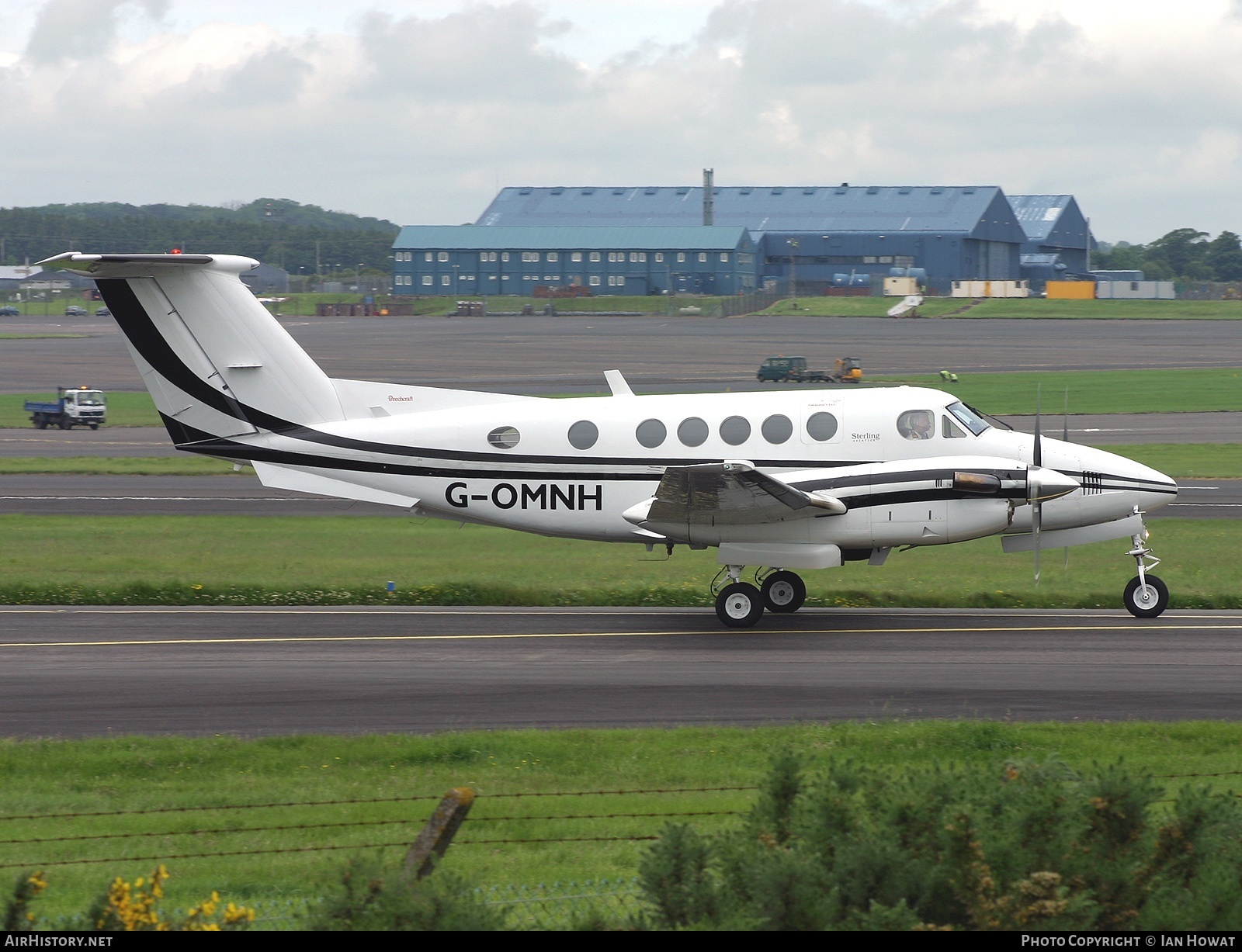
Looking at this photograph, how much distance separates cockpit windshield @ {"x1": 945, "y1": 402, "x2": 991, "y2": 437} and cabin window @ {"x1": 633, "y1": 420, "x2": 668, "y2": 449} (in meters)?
4.15

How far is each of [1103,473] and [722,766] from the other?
9520 millimetres

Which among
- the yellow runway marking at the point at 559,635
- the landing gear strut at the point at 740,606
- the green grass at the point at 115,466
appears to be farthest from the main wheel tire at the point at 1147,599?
the green grass at the point at 115,466

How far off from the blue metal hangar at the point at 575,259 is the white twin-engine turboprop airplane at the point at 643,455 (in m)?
111

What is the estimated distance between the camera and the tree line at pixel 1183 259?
166m

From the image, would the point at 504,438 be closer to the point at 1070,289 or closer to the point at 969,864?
the point at 969,864

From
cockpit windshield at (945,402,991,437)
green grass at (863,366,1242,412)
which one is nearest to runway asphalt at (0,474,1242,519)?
cockpit windshield at (945,402,991,437)

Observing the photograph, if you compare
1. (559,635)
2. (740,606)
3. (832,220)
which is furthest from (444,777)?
(832,220)

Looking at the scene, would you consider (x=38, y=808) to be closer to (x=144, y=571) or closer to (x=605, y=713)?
(x=605, y=713)

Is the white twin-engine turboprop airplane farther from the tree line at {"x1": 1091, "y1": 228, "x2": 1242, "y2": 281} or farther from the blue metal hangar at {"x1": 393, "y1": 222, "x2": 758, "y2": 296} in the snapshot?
the tree line at {"x1": 1091, "y1": 228, "x2": 1242, "y2": 281}

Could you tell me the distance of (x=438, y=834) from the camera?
21.0ft

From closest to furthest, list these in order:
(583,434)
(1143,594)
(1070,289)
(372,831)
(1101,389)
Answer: (372,831)
(1143,594)
(583,434)
(1101,389)
(1070,289)

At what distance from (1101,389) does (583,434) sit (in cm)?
4914

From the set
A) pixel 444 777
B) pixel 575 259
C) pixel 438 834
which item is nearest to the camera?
pixel 438 834

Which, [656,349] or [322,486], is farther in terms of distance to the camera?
[656,349]
